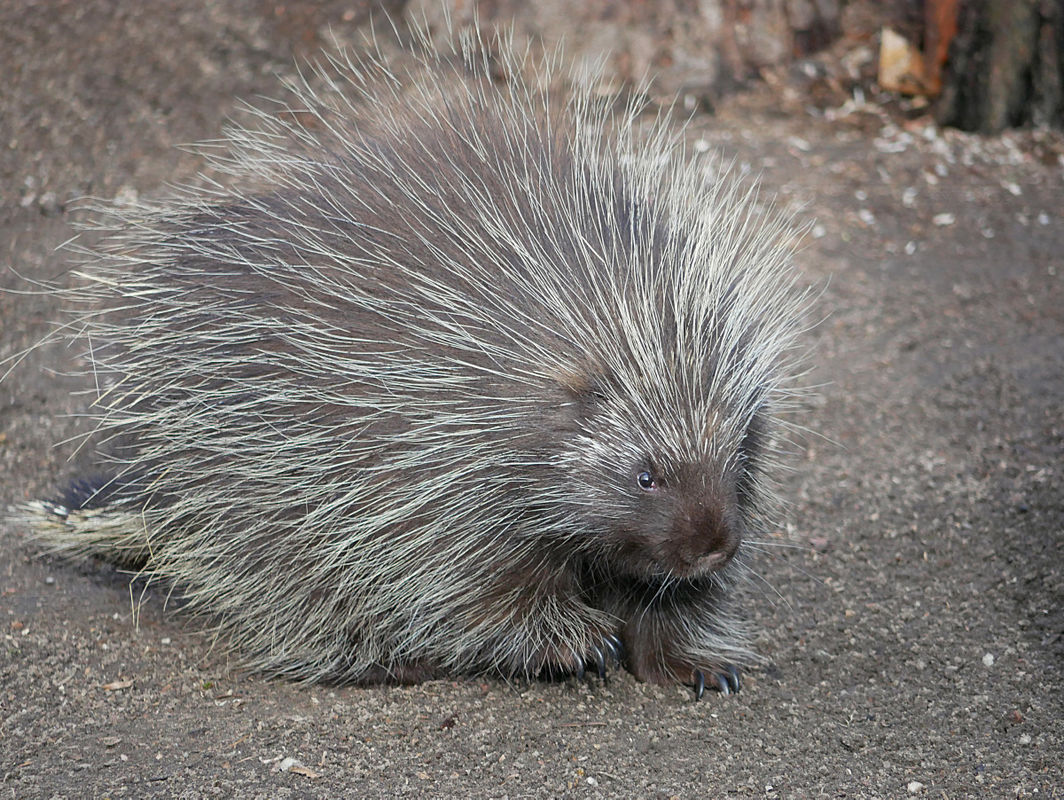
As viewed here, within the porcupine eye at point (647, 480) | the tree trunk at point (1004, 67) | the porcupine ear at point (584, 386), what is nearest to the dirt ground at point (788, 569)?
the tree trunk at point (1004, 67)

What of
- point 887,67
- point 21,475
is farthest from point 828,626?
point 887,67

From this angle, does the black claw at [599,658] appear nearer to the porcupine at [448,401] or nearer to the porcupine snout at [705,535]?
the porcupine at [448,401]

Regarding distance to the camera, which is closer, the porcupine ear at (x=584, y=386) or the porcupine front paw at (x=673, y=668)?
the porcupine ear at (x=584, y=386)

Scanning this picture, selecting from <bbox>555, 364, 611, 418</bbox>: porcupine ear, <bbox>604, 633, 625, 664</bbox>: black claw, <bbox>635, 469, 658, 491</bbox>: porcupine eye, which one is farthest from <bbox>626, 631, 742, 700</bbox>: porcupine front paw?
<bbox>555, 364, 611, 418</bbox>: porcupine ear

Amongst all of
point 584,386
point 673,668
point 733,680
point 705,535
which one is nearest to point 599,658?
point 673,668

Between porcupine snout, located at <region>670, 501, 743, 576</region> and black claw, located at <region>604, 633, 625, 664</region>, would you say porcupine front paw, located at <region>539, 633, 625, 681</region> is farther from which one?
porcupine snout, located at <region>670, 501, 743, 576</region>

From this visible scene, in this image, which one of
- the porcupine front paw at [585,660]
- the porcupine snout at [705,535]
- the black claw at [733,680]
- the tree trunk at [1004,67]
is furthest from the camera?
the tree trunk at [1004,67]
